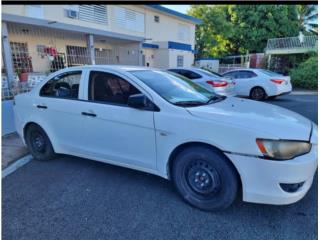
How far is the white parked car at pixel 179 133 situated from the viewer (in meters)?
2.41

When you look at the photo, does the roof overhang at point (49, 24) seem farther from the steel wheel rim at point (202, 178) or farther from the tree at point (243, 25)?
the tree at point (243, 25)

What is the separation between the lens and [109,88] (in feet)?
11.5

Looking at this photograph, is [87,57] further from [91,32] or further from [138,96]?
[138,96]

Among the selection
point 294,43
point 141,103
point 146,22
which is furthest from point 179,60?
point 141,103

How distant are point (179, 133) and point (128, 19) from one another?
15953 millimetres

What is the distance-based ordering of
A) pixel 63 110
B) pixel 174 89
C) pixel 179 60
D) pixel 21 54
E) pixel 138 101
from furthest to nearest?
pixel 179 60
pixel 21 54
pixel 63 110
pixel 174 89
pixel 138 101

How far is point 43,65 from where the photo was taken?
12.2 metres

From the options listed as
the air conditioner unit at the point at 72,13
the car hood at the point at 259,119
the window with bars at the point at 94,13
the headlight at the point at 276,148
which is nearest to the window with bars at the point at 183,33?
the window with bars at the point at 94,13

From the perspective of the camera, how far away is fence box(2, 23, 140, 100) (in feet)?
28.8

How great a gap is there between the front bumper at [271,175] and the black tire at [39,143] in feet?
10.0

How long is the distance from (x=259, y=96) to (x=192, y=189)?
27.8 feet

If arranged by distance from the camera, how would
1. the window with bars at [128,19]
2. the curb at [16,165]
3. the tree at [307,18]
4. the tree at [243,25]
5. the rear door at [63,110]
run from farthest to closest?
1. the tree at [307,18]
2. the tree at [243,25]
3. the window with bars at [128,19]
4. the curb at [16,165]
5. the rear door at [63,110]

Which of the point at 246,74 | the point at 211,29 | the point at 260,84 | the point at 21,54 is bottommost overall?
the point at 260,84

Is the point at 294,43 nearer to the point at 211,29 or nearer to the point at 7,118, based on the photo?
the point at 211,29
